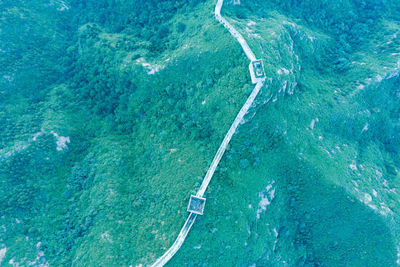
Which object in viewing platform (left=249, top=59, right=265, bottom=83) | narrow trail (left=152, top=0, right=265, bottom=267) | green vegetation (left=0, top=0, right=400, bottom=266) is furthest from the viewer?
green vegetation (left=0, top=0, right=400, bottom=266)

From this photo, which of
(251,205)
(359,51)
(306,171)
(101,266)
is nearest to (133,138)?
(101,266)

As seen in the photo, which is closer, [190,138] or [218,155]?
[218,155]

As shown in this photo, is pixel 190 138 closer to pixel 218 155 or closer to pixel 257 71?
pixel 218 155

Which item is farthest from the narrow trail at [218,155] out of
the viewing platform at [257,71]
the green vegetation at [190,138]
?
the green vegetation at [190,138]

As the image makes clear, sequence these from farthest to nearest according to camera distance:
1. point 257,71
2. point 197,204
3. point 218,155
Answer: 1. point 218,155
2. point 197,204
3. point 257,71

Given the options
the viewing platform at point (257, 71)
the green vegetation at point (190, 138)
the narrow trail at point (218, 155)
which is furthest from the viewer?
the green vegetation at point (190, 138)

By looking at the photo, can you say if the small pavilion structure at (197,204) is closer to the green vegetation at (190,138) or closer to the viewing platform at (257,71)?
the green vegetation at (190,138)

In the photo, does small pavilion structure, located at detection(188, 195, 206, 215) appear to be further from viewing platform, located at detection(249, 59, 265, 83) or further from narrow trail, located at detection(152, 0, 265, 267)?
viewing platform, located at detection(249, 59, 265, 83)

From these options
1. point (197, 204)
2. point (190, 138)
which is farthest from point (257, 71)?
point (197, 204)

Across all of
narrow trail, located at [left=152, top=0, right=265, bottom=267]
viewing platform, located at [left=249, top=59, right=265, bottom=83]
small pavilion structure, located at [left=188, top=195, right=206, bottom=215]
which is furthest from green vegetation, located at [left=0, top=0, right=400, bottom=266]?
viewing platform, located at [left=249, top=59, right=265, bottom=83]
